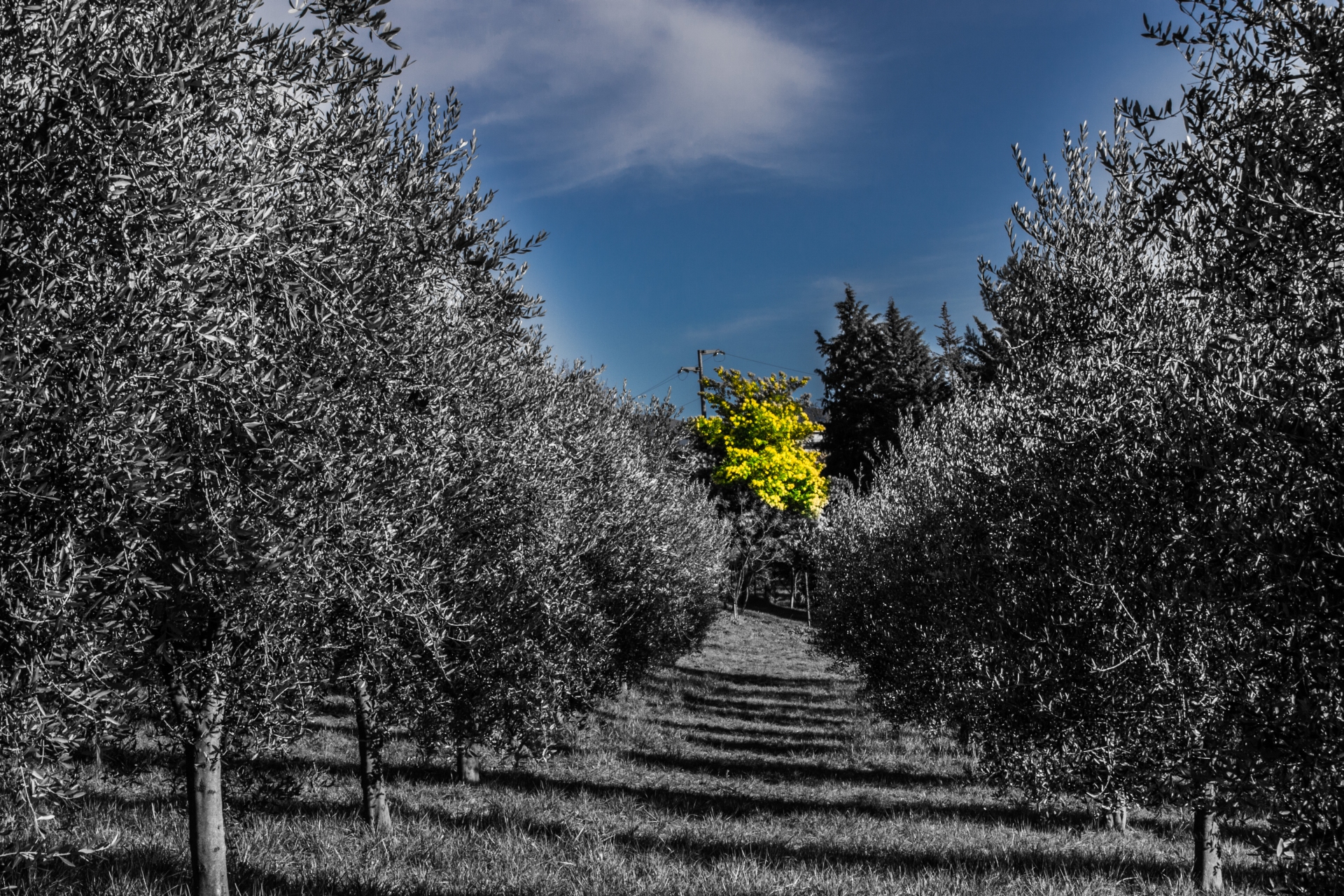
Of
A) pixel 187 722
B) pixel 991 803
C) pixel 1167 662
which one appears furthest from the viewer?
pixel 991 803

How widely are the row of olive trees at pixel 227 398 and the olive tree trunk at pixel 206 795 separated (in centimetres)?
3

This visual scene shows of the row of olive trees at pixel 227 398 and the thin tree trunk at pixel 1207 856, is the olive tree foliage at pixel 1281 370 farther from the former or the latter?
the row of olive trees at pixel 227 398

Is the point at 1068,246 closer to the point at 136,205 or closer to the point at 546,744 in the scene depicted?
the point at 136,205

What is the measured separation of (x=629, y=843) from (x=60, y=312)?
9.03 meters

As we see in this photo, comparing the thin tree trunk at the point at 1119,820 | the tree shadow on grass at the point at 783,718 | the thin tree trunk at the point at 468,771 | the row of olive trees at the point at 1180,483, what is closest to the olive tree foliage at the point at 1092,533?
the row of olive trees at the point at 1180,483

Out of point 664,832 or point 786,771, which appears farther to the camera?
point 786,771

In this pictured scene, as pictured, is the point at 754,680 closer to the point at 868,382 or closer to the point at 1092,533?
the point at 1092,533

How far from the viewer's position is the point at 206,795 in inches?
278

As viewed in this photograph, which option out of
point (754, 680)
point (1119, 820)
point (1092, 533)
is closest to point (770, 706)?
point (754, 680)

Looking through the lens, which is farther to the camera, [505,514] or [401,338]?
[505,514]

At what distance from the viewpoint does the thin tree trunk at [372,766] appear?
34.4ft

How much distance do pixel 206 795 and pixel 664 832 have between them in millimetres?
6687

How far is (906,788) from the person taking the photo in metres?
16.2

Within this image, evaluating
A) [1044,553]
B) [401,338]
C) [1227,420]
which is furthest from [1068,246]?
[401,338]
